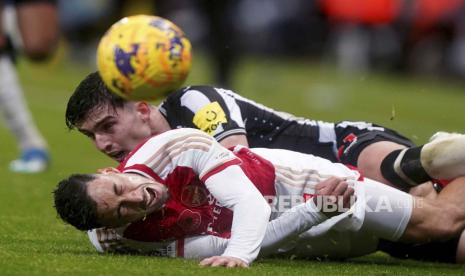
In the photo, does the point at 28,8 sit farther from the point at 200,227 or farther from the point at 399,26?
the point at 399,26

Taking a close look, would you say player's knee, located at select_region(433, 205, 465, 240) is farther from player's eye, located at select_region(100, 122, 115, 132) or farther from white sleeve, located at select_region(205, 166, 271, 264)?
player's eye, located at select_region(100, 122, 115, 132)

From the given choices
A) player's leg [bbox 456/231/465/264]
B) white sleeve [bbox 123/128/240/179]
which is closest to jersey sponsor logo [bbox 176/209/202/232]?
white sleeve [bbox 123/128/240/179]

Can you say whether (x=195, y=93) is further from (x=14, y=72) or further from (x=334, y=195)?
(x=14, y=72)

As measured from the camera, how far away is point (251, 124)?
26.2ft

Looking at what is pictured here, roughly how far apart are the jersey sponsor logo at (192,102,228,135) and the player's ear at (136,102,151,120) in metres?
0.44

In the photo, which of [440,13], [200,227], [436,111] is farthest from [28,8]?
[440,13]

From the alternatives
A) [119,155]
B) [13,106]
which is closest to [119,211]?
[119,155]

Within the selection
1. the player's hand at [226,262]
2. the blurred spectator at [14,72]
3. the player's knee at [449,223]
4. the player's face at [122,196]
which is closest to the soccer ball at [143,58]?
the player's face at [122,196]

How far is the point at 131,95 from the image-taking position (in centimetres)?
618

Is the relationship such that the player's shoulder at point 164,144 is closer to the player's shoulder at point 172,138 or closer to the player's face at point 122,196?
the player's shoulder at point 172,138

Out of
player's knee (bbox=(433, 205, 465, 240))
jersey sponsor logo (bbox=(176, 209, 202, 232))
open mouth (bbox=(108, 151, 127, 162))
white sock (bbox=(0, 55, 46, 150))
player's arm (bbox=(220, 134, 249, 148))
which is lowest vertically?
white sock (bbox=(0, 55, 46, 150))

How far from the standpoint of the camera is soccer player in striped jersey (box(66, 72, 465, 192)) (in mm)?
6871

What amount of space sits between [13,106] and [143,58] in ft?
15.9

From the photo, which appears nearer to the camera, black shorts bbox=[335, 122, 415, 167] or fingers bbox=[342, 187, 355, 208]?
fingers bbox=[342, 187, 355, 208]
